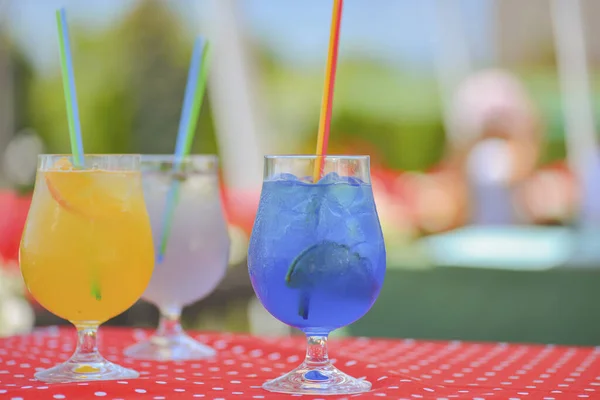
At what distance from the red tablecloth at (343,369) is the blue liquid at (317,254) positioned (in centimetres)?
10

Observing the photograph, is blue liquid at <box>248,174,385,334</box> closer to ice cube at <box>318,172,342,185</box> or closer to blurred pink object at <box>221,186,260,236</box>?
ice cube at <box>318,172,342,185</box>

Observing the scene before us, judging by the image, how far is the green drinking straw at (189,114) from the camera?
4.71 feet

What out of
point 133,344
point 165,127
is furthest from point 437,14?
point 133,344

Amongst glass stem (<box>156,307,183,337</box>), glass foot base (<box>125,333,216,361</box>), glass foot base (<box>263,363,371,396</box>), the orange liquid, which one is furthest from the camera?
glass stem (<box>156,307,183,337</box>)

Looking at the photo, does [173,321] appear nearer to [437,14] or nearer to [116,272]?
[116,272]

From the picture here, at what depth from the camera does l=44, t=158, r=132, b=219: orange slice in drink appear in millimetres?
1190

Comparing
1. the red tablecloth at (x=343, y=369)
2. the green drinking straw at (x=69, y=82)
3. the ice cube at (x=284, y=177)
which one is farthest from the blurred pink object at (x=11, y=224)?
the ice cube at (x=284, y=177)

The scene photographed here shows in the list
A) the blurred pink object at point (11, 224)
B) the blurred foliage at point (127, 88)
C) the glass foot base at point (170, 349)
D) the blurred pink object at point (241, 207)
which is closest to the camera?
the glass foot base at point (170, 349)

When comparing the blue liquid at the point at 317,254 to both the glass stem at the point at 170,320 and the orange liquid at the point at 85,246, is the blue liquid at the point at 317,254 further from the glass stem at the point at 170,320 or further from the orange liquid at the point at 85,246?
the glass stem at the point at 170,320

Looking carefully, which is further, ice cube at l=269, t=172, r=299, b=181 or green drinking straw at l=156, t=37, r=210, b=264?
green drinking straw at l=156, t=37, r=210, b=264

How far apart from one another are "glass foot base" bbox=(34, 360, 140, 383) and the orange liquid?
0.18 ft

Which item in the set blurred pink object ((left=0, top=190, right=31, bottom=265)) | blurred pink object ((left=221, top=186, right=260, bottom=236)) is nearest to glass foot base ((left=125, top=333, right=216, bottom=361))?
blurred pink object ((left=0, top=190, right=31, bottom=265))

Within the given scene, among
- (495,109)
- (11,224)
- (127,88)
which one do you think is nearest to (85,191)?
(11,224)

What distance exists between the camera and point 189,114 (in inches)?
56.6
